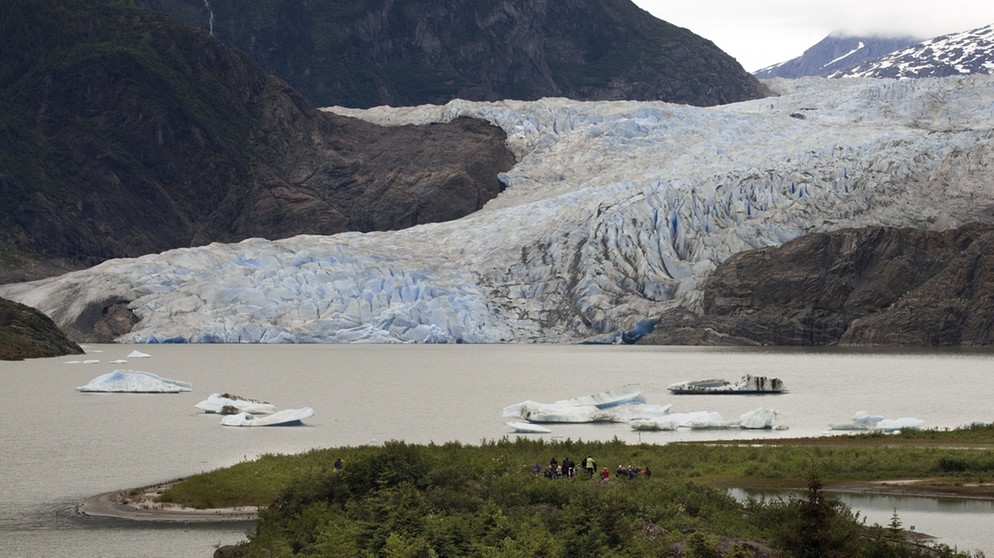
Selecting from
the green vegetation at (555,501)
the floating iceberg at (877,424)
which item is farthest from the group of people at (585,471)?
the floating iceberg at (877,424)

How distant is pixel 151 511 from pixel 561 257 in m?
80.3

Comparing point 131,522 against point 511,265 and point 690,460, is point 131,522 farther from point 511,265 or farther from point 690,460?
point 511,265

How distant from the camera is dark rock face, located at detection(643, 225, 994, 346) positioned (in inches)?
4124

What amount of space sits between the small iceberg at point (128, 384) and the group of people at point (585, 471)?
1438 inches

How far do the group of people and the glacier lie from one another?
7265 centimetres

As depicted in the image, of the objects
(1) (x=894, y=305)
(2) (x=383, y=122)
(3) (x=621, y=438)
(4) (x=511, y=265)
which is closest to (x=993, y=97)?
(1) (x=894, y=305)

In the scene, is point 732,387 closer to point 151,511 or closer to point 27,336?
point 151,511

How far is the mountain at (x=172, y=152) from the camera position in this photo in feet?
503

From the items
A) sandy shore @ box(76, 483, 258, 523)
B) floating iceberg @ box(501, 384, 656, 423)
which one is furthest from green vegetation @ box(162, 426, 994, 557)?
floating iceberg @ box(501, 384, 656, 423)

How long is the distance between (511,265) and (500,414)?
186ft

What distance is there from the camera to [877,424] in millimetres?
47344

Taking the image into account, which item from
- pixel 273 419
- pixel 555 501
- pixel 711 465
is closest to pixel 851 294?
pixel 273 419

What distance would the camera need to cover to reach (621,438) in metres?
46.1

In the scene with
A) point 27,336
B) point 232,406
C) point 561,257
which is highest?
point 561,257
